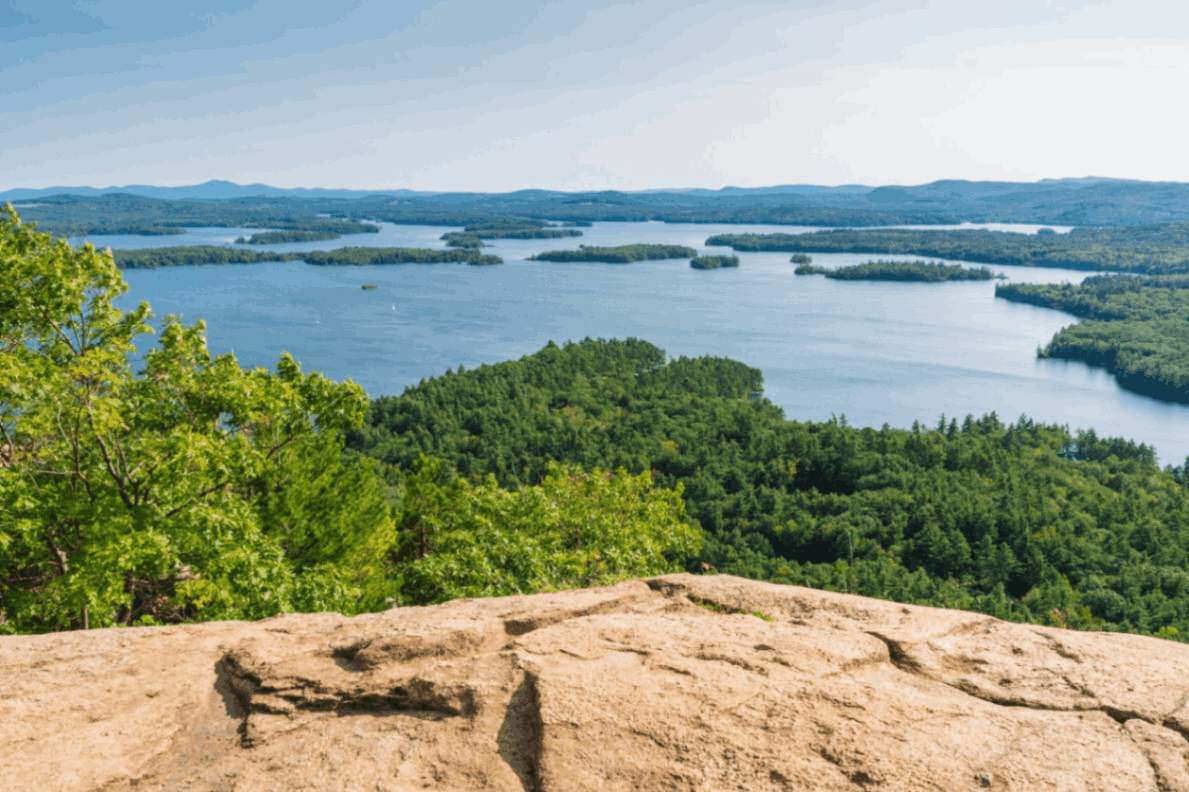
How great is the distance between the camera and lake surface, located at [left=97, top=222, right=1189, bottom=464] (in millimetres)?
118750

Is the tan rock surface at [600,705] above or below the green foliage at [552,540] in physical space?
above

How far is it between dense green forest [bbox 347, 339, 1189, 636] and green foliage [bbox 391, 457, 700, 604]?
57.9 ft

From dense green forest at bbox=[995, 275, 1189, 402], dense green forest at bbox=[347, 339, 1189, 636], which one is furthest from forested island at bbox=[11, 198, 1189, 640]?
dense green forest at bbox=[995, 275, 1189, 402]

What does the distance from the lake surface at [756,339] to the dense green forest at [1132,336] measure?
155 inches

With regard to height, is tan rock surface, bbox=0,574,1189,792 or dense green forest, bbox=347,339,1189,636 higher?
tan rock surface, bbox=0,574,1189,792

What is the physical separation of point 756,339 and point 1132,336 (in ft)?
247

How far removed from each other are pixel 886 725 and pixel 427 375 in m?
122

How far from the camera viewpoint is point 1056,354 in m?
150

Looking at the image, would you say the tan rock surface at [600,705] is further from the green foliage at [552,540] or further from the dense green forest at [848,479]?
the dense green forest at [848,479]

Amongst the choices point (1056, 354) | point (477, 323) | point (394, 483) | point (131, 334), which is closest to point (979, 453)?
point (394, 483)

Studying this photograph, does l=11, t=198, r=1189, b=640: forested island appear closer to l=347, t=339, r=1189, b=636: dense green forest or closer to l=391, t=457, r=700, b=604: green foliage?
l=391, t=457, r=700, b=604: green foliage

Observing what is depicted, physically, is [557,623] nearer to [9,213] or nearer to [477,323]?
[9,213]

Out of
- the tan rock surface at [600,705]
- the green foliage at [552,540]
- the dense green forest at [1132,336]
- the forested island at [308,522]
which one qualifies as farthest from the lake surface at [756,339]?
the tan rock surface at [600,705]

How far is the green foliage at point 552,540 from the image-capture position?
20.4 m
